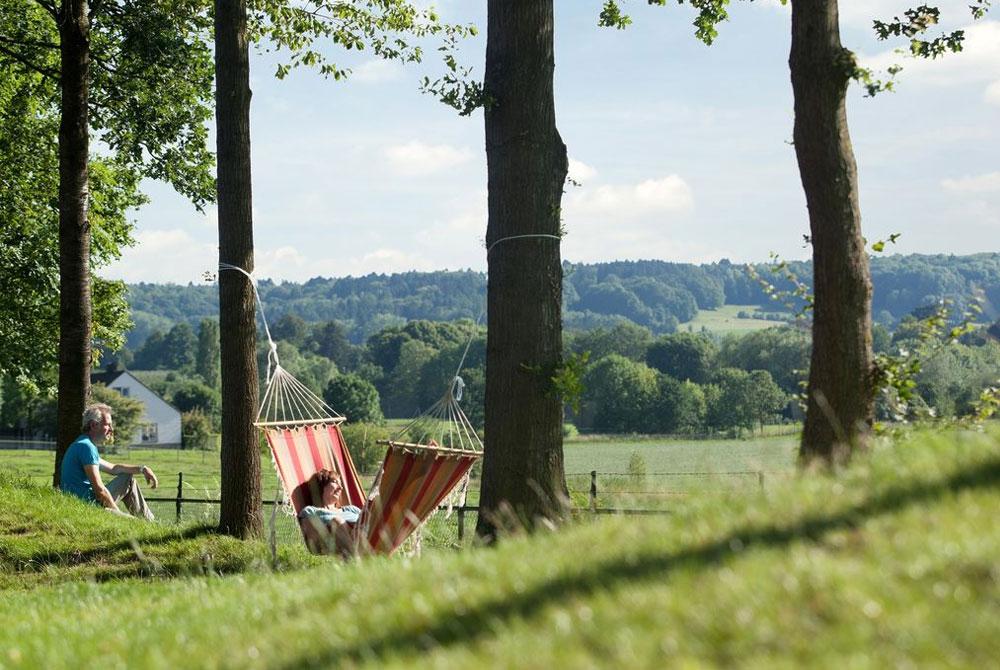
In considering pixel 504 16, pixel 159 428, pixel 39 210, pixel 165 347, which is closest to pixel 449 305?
pixel 165 347

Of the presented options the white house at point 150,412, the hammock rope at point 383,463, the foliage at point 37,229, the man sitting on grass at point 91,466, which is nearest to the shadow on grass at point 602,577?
the hammock rope at point 383,463

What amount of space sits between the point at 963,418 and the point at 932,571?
553 cm

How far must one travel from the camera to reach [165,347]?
470 ft

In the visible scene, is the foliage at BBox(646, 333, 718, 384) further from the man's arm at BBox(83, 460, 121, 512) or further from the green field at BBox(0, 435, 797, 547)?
the man's arm at BBox(83, 460, 121, 512)

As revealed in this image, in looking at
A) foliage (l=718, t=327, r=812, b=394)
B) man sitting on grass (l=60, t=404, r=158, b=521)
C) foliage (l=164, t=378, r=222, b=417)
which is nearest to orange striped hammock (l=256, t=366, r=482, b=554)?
man sitting on grass (l=60, t=404, r=158, b=521)

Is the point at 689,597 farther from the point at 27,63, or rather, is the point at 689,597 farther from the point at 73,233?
the point at 27,63

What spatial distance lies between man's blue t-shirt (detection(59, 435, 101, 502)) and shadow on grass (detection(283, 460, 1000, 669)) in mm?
7682

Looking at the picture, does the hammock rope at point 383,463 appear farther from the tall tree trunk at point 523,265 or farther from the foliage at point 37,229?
the foliage at point 37,229

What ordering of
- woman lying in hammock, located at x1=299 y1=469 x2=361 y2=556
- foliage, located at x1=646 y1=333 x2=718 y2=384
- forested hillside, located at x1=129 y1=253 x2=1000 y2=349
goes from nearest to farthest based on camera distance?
1. woman lying in hammock, located at x1=299 y1=469 x2=361 y2=556
2. foliage, located at x1=646 y1=333 x2=718 y2=384
3. forested hillside, located at x1=129 y1=253 x2=1000 y2=349

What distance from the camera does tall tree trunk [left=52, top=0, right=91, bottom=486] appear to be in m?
12.0

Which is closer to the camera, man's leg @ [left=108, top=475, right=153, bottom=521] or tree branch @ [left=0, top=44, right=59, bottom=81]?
man's leg @ [left=108, top=475, right=153, bottom=521]

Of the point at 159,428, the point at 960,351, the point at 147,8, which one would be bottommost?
the point at 159,428

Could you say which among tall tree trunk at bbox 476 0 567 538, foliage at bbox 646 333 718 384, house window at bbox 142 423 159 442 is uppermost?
tall tree trunk at bbox 476 0 567 538

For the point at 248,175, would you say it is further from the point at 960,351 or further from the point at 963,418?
the point at 960,351
